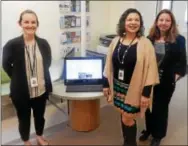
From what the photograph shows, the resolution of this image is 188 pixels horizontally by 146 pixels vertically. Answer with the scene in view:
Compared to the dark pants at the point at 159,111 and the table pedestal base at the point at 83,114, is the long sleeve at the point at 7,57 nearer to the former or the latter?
the table pedestal base at the point at 83,114

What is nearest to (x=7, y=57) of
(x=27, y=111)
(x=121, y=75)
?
(x=27, y=111)

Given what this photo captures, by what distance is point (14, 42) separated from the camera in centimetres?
197

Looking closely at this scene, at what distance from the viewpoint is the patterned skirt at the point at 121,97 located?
1939mm

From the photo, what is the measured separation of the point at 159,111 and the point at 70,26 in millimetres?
1555

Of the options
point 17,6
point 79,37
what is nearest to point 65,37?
point 79,37

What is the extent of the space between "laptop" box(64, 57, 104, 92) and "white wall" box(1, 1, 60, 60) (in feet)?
2.15

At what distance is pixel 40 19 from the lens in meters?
2.86

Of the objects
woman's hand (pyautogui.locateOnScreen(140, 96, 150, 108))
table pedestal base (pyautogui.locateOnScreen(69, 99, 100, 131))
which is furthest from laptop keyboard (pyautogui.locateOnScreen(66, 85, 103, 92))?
woman's hand (pyautogui.locateOnScreen(140, 96, 150, 108))

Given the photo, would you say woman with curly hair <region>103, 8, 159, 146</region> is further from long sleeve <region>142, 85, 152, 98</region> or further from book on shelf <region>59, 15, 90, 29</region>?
book on shelf <region>59, 15, 90, 29</region>

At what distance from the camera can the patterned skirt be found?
194 centimetres

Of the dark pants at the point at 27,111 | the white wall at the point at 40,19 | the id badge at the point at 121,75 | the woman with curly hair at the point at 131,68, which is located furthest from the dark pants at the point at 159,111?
the white wall at the point at 40,19

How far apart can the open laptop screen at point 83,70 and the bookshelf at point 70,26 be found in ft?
2.18

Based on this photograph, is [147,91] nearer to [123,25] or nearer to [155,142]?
[123,25]

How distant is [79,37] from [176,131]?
1676 mm
